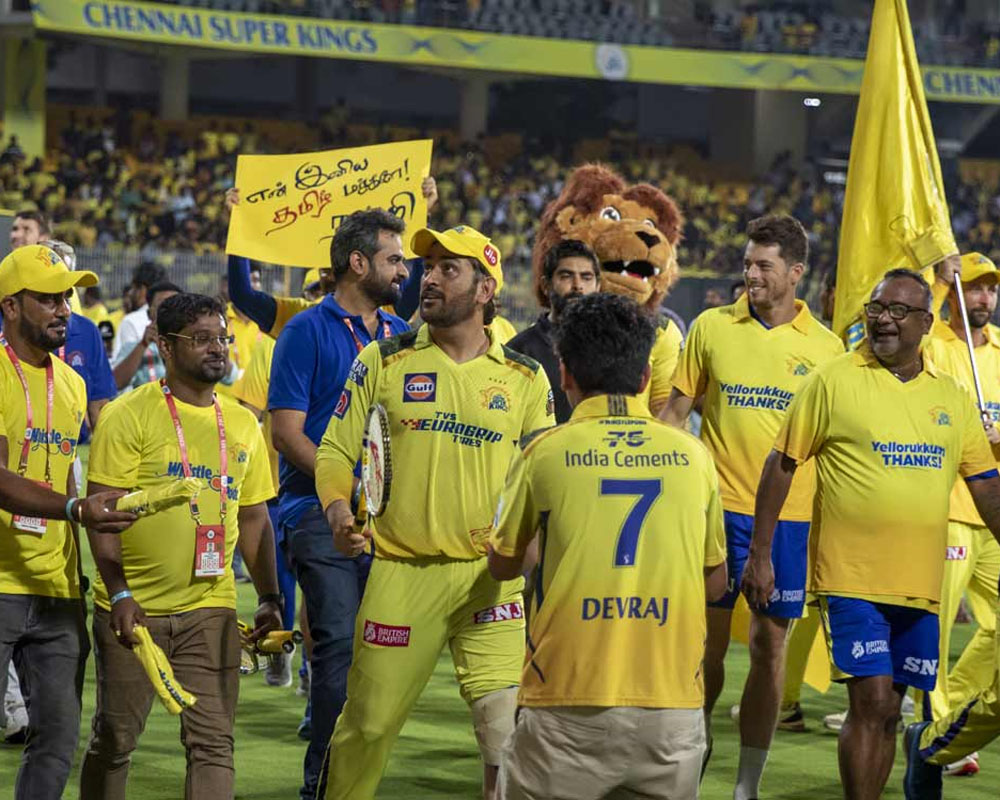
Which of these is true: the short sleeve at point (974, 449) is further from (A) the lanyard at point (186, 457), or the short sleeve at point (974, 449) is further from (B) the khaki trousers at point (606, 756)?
(A) the lanyard at point (186, 457)

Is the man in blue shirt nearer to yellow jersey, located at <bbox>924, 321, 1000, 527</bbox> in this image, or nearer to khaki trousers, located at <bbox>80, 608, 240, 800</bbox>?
khaki trousers, located at <bbox>80, 608, 240, 800</bbox>

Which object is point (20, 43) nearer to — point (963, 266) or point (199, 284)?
point (199, 284)

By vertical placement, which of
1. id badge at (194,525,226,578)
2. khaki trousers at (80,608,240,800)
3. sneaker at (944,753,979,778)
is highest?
id badge at (194,525,226,578)

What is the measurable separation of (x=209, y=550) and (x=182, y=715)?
50cm

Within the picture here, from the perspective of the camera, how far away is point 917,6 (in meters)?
42.4

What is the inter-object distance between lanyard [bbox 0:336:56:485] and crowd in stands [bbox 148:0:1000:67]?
30970 mm

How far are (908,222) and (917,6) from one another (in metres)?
36.3

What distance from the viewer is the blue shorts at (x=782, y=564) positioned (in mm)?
6980

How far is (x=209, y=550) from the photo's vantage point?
5.50 meters

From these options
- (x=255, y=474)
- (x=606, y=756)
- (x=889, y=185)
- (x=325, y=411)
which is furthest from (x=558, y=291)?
(x=606, y=756)

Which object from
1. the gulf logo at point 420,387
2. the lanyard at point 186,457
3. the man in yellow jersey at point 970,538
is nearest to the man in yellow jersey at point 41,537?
the lanyard at point 186,457

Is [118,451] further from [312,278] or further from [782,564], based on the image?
[312,278]

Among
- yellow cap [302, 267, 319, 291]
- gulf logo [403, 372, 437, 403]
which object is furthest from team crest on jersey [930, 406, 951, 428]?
yellow cap [302, 267, 319, 291]

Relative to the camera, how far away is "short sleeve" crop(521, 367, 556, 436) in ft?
18.6
